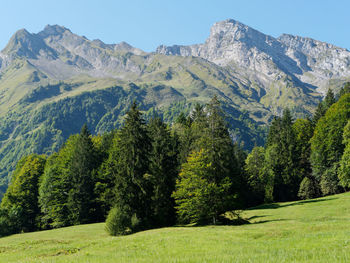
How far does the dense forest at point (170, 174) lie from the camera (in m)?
41.4

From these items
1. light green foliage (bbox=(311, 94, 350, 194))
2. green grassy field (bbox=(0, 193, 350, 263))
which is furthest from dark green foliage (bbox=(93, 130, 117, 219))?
light green foliage (bbox=(311, 94, 350, 194))

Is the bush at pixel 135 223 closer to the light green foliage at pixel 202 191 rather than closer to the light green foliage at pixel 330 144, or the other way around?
the light green foliage at pixel 202 191

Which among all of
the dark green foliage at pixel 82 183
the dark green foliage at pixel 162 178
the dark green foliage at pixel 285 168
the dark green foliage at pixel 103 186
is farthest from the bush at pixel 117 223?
the dark green foliage at pixel 285 168

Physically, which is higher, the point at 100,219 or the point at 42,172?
the point at 42,172

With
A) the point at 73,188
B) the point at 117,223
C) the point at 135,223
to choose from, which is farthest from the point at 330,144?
the point at 73,188

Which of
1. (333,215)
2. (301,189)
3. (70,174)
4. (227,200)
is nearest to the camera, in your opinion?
(333,215)

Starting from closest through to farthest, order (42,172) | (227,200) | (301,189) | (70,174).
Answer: (227,200)
(70,174)
(301,189)
(42,172)

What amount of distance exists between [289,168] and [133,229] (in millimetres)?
47842

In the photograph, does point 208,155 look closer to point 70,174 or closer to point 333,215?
point 333,215

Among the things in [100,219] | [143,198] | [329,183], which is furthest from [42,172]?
[329,183]

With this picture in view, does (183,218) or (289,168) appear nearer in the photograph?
(183,218)

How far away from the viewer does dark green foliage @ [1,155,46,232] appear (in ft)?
213

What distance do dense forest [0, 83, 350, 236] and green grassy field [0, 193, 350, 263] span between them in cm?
1027

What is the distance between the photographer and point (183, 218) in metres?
43.3
